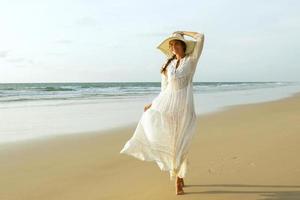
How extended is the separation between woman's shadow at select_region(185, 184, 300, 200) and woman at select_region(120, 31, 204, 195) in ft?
1.33

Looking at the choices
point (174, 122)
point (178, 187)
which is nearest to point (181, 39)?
point (174, 122)

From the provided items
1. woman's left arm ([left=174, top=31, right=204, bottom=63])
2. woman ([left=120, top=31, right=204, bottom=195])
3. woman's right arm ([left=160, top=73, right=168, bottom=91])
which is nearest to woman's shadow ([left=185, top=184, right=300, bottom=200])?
woman ([left=120, top=31, right=204, bottom=195])

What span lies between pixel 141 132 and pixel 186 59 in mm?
969

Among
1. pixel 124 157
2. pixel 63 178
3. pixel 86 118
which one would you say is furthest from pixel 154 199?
pixel 86 118

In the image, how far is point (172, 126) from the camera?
4676 mm

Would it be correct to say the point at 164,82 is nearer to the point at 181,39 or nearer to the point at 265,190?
the point at 181,39

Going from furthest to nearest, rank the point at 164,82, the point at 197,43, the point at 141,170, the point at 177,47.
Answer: the point at 141,170 < the point at 164,82 < the point at 177,47 < the point at 197,43

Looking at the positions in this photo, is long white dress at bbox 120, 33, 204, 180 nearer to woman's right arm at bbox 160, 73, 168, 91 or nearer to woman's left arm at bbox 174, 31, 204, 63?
woman's left arm at bbox 174, 31, 204, 63

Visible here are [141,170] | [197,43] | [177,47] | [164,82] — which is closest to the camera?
[197,43]

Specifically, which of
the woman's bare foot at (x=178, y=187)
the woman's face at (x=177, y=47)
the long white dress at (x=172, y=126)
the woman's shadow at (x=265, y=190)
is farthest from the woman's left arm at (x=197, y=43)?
the woman's shadow at (x=265, y=190)

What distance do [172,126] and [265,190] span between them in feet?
4.09

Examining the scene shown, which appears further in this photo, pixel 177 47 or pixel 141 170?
pixel 141 170

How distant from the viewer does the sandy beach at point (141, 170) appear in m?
4.62

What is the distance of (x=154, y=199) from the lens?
14.5 feet
